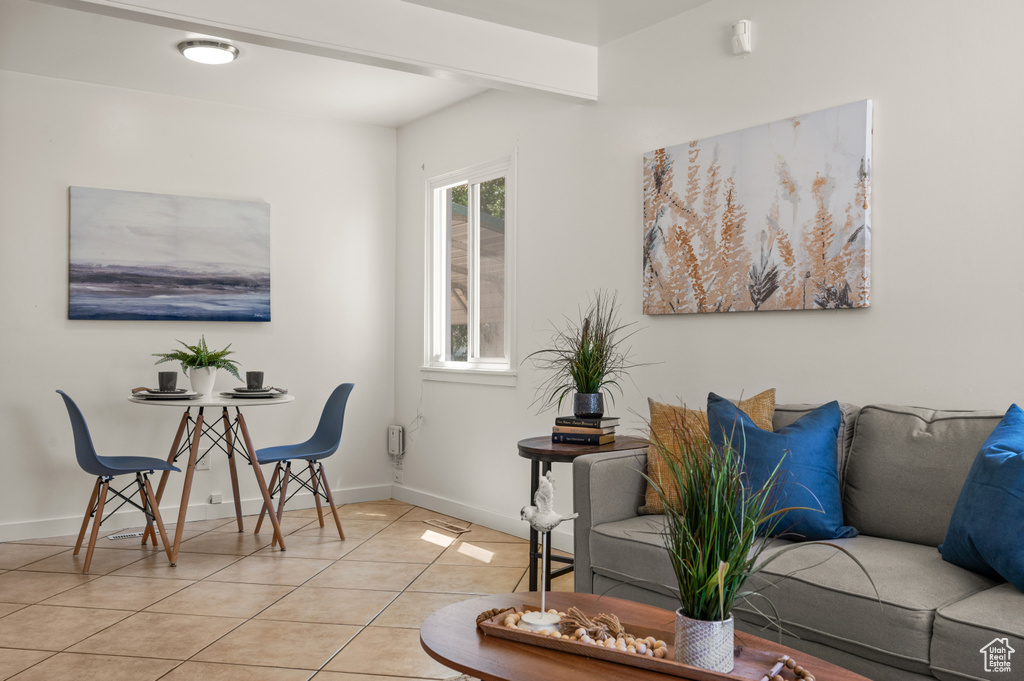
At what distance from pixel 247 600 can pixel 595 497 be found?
1.67 m

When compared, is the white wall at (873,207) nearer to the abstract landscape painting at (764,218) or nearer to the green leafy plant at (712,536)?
the abstract landscape painting at (764,218)

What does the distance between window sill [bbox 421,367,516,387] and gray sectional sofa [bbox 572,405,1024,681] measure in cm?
171

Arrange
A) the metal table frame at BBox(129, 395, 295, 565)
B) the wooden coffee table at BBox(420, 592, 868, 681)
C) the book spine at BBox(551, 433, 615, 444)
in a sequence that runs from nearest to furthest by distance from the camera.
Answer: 1. the wooden coffee table at BBox(420, 592, 868, 681)
2. the book spine at BBox(551, 433, 615, 444)
3. the metal table frame at BBox(129, 395, 295, 565)

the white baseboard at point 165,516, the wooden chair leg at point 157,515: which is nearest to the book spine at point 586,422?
the wooden chair leg at point 157,515

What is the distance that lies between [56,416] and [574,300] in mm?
3075

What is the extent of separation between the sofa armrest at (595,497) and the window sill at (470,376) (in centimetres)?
175

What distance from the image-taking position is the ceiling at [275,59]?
3615 millimetres

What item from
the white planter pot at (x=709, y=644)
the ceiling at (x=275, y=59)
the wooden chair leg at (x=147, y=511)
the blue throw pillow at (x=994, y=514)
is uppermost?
the ceiling at (x=275, y=59)

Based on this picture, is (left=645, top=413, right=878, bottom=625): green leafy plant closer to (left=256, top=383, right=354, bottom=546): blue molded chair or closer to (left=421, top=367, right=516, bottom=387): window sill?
(left=421, top=367, right=516, bottom=387): window sill

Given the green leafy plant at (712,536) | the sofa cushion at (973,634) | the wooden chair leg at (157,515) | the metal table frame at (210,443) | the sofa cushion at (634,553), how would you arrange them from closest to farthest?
the green leafy plant at (712,536), the sofa cushion at (973,634), the sofa cushion at (634,553), the wooden chair leg at (157,515), the metal table frame at (210,443)

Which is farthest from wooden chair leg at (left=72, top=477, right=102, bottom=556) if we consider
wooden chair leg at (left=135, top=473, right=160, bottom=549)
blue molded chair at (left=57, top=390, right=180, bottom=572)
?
wooden chair leg at (left=135, top=473, right=160, bottom=549)

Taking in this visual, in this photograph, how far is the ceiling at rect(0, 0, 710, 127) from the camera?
3.62 metres

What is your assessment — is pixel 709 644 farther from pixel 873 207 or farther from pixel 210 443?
pixel 210 443

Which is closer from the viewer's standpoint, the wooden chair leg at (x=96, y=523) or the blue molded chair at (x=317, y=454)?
the wooden chair leg at (x=96, y=523)
